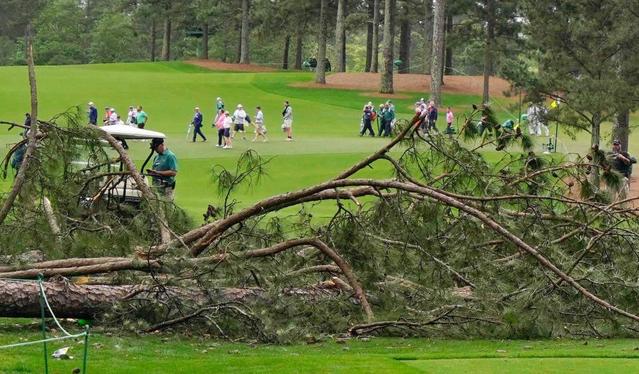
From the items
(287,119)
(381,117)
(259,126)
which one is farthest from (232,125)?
(381,117)

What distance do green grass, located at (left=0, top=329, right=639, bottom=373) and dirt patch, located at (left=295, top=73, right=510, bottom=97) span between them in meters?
50.1

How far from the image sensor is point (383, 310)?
36.9ft

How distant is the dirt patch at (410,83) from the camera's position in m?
62.5

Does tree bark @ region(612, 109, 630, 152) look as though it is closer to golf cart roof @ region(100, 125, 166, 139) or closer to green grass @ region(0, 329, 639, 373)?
golf cart roof @ region(100, 125, 166, 139)

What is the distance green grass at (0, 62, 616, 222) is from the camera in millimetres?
32812

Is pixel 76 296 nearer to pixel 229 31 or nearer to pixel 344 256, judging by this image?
pixel 344 256

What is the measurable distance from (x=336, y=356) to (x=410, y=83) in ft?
180

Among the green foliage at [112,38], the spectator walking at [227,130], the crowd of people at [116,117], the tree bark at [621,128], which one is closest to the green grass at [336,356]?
the tree bark at [621,128]

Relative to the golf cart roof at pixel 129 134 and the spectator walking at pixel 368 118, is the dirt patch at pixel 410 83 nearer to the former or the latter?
the spectator walking at pixel 368 118

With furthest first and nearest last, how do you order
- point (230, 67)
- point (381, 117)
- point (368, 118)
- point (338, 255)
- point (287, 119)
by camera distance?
point (230, 67)
point (368, 118)
point (381, 117)
point (287, 119)
point (338, 255)

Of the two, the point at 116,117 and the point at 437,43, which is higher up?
the point at 437,43

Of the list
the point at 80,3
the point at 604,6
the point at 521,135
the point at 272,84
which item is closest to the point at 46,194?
the point at 521,135

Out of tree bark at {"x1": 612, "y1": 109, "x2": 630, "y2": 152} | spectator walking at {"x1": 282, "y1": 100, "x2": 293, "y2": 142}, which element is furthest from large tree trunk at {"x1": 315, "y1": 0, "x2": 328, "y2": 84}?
tree bark at {"x1": 612, "y1": 109, "x2": 630, "y2": 152}

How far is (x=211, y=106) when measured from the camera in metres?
55.5
